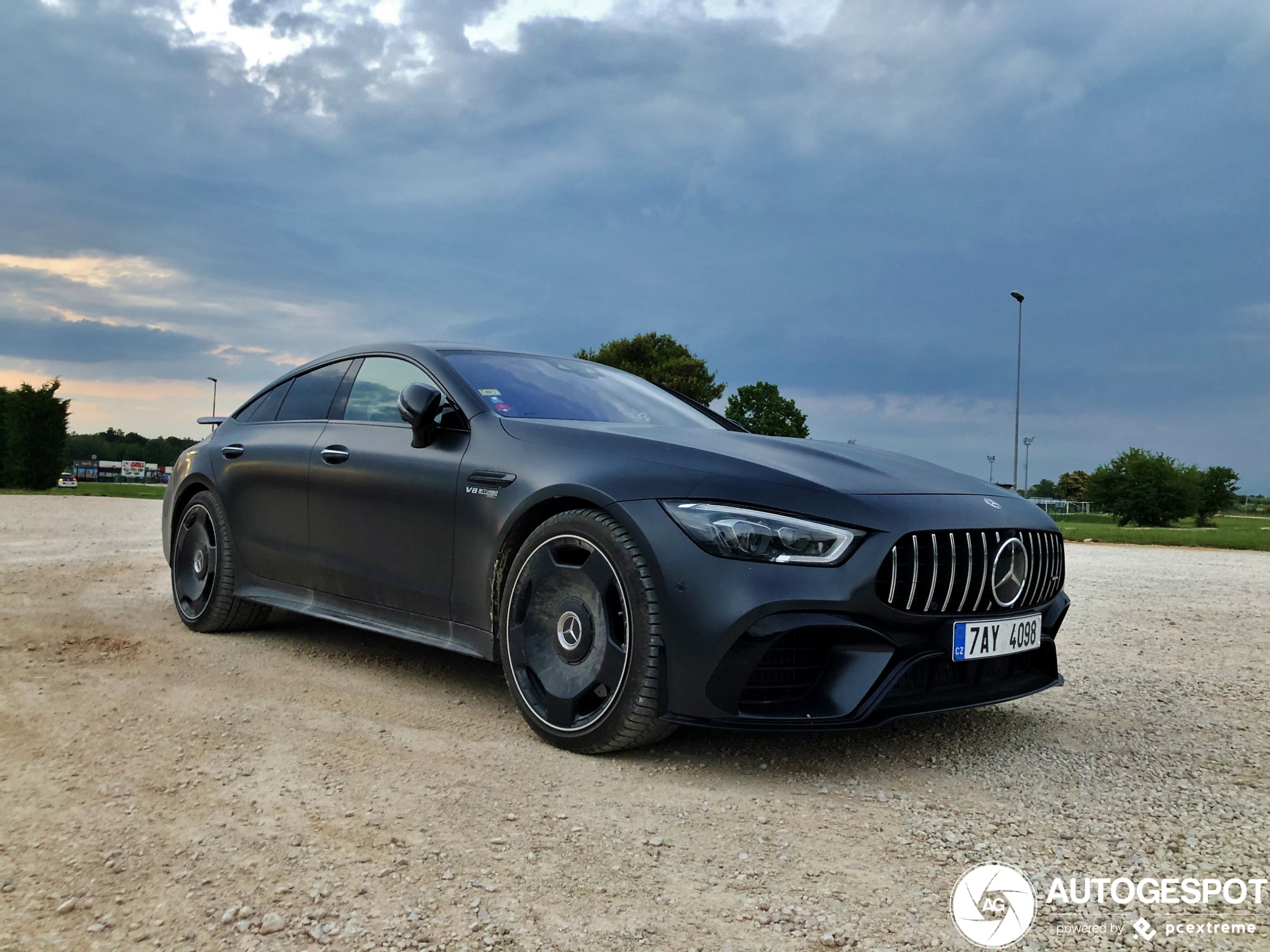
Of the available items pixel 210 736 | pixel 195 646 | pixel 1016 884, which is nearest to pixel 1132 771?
pixel 1016 884

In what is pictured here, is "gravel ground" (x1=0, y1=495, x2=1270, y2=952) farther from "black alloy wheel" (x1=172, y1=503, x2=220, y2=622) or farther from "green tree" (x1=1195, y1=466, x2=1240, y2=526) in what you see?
"green tree" (x1=1195, y1=466, x2=1240, y2=526)

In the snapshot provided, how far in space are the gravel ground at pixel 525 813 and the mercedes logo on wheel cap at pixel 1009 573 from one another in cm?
57

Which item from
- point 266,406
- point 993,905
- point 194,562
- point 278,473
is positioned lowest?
point 993,905

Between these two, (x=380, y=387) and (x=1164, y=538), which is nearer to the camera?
(x=380, y=387)

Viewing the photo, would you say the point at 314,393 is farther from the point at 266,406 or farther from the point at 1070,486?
the point at 1070,486

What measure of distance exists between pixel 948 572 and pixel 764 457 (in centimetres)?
71

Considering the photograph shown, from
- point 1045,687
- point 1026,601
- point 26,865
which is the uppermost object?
point 1026,601

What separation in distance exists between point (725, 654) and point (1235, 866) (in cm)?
140

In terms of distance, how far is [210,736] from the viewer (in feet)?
11.2

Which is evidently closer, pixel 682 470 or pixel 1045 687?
pixel 682 470

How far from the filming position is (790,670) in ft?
9.80

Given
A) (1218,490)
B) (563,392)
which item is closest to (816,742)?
(563,392)

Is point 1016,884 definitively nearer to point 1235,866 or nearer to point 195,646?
point 1235,866

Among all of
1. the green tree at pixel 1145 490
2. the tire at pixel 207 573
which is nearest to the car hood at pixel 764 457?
the tire at pixel 207 573
